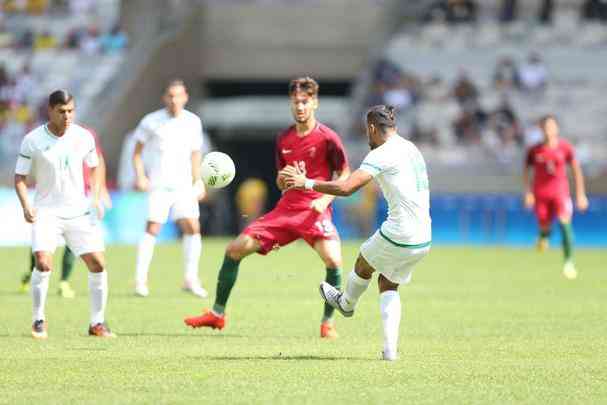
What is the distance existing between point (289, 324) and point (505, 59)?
27220mm

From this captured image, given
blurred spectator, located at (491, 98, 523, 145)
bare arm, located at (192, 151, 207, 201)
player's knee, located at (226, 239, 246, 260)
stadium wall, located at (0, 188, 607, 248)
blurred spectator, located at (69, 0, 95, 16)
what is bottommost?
player's knee, located at (226, 239, 246, 260)

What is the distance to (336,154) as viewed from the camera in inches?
529

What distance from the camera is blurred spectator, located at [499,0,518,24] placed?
42.6 m

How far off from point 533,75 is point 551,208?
56.4ft

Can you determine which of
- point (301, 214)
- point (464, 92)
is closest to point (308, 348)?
point (301, 214)

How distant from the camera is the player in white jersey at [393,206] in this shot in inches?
443

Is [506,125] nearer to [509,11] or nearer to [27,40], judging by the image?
[509,11]

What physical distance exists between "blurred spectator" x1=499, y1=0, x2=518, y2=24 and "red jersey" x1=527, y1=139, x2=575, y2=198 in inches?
767

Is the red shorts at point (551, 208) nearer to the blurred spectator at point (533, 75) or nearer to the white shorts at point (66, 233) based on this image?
the white shorts at point (66, 233)

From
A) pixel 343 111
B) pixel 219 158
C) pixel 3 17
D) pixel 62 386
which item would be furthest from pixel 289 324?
pixel 3 17

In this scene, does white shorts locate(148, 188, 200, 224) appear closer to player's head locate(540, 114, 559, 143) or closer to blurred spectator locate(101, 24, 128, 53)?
player's head locate(540, 114, 559, 143)

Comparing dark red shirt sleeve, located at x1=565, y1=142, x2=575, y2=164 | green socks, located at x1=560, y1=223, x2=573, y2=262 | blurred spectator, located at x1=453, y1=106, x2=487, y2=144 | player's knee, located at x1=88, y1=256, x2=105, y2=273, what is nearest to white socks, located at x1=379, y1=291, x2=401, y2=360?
player's knee, located at x1=88, y1=256, x2=105, y2=273

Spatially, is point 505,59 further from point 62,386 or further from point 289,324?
point 62,386

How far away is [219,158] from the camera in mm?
12992
